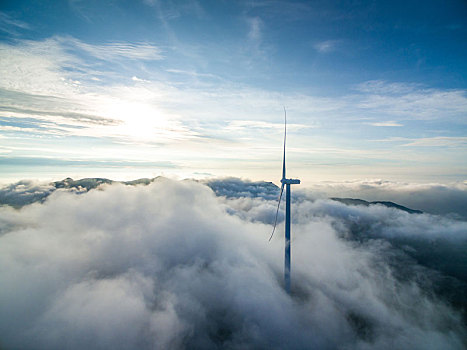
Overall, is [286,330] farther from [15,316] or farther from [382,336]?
[15,316]

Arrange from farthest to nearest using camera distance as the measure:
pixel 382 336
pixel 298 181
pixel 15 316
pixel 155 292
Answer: pixel 155 292, pixel 15 316, pixel 382 336, pixel 298 181

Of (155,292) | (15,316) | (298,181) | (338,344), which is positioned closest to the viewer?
(298,181)

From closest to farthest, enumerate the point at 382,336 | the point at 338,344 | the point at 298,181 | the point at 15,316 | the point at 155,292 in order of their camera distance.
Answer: the point at 298,181 < the point at 338,344 < the point at 382,336 < the point at 15,316 < the point at 155,292

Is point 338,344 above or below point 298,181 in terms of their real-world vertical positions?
below

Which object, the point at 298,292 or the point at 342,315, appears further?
the point at 298,292

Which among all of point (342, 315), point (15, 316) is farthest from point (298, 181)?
point (15, 316)

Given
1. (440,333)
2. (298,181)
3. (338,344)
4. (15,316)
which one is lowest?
(440,333)

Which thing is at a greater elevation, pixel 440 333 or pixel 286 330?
pixel 286 330

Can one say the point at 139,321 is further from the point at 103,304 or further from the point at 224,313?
the point at 224,313

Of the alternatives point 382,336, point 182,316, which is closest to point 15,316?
point 182,316
